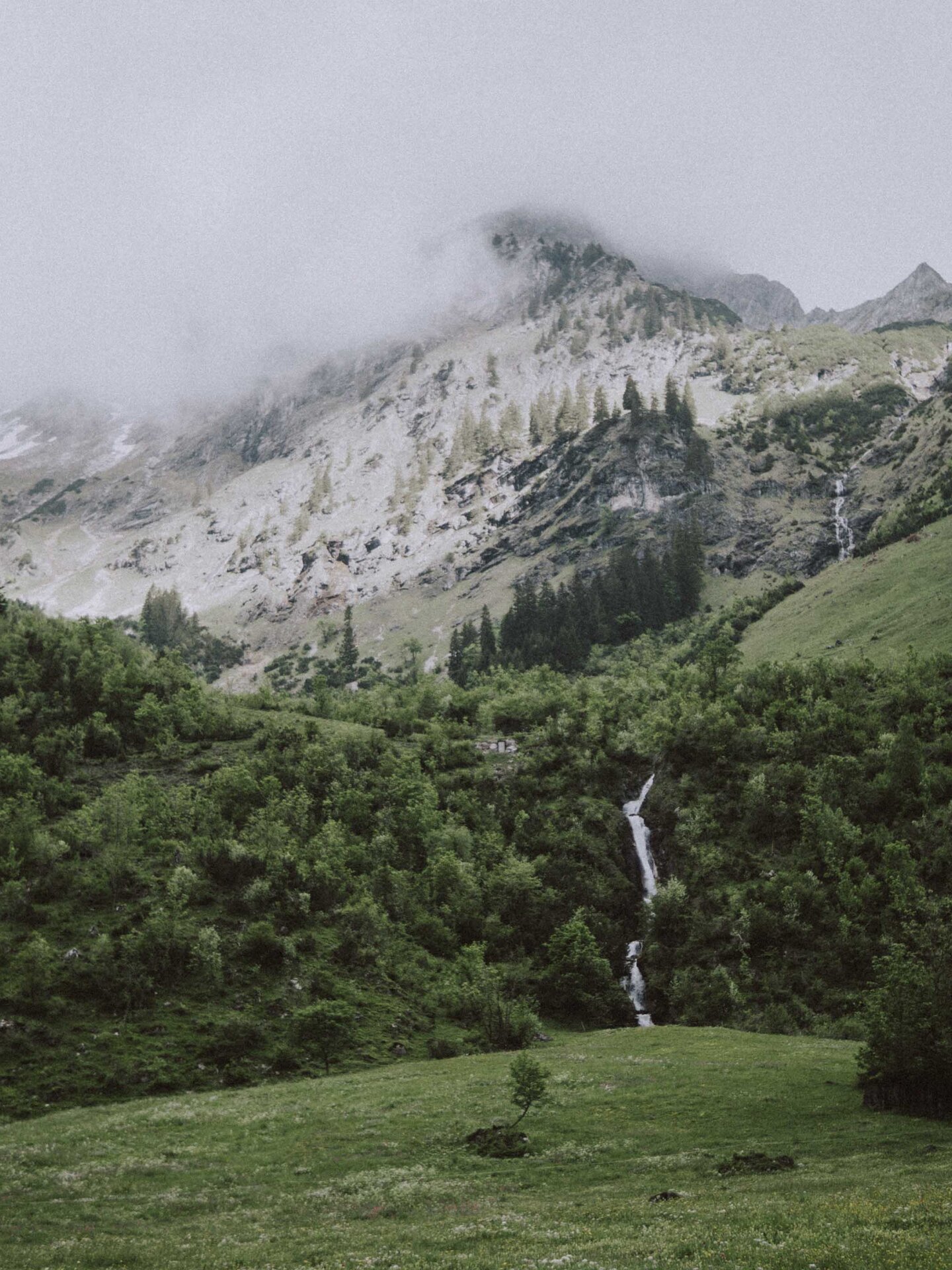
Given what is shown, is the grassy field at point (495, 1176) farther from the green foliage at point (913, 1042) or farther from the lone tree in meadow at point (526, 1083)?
the green foliage at point (913, 1042)

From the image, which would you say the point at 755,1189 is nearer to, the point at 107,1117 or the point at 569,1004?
the point at 107,1117

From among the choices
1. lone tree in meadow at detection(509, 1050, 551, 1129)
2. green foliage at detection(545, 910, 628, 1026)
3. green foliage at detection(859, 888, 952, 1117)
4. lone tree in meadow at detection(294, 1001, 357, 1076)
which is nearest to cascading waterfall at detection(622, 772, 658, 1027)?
green foliage at detection(545, 910, 628, 1026)

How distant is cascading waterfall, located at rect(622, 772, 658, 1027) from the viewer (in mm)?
82625

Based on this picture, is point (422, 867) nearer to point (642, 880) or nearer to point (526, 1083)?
point (642, 880)

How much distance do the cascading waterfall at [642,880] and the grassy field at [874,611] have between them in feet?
133

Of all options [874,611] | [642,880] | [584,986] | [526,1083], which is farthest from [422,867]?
[874,611]

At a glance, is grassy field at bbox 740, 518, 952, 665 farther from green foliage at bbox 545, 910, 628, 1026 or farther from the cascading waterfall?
green foliage at bbox 545, 910, 628, 1026

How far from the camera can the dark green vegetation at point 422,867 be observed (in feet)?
207

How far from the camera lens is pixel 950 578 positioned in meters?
139

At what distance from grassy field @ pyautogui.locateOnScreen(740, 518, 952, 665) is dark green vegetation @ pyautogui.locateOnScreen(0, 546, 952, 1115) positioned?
23.2 meters

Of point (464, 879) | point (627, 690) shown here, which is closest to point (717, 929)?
point (464, 879)

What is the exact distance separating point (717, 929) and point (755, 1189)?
183ft

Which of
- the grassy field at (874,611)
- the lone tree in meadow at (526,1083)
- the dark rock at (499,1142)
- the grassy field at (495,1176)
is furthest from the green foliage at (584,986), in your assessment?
the grassy field at (874,611)

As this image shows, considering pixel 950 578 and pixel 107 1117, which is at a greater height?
pixel 950 578
